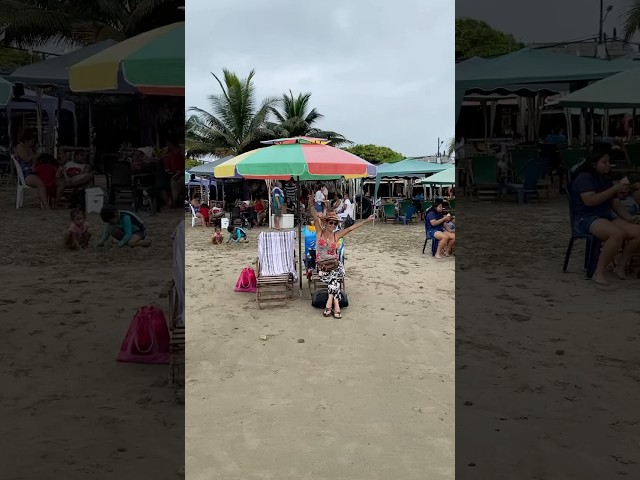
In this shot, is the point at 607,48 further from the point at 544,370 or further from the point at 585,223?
the point at 544,370

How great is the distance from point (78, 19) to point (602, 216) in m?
4.35

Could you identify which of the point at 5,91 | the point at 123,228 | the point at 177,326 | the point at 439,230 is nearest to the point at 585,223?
the point at 439,230

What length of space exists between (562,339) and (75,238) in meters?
4.52

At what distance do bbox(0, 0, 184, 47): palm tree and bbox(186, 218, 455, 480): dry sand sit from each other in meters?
1.67

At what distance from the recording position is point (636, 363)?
2.66m

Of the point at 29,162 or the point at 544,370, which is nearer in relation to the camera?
the point at 544,370

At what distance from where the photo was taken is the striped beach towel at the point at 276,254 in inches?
180

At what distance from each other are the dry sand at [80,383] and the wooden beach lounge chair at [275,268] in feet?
2.64

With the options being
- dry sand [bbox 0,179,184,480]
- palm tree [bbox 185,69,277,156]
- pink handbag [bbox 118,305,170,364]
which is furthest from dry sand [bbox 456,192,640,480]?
palm tree [bbox 185,69,277,156]

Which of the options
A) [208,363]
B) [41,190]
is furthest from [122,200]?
[208,363]

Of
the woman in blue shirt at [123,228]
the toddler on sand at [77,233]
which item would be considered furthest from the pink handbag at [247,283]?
the toddler on sand at [77,233]

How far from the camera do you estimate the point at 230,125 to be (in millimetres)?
19406

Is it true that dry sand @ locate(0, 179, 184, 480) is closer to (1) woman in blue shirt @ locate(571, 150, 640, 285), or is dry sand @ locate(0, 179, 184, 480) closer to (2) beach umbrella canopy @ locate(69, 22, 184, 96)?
(2) beach umbrella canopy @ locate(69, 22, 184, 96)

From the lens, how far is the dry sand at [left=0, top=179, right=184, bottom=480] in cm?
181
